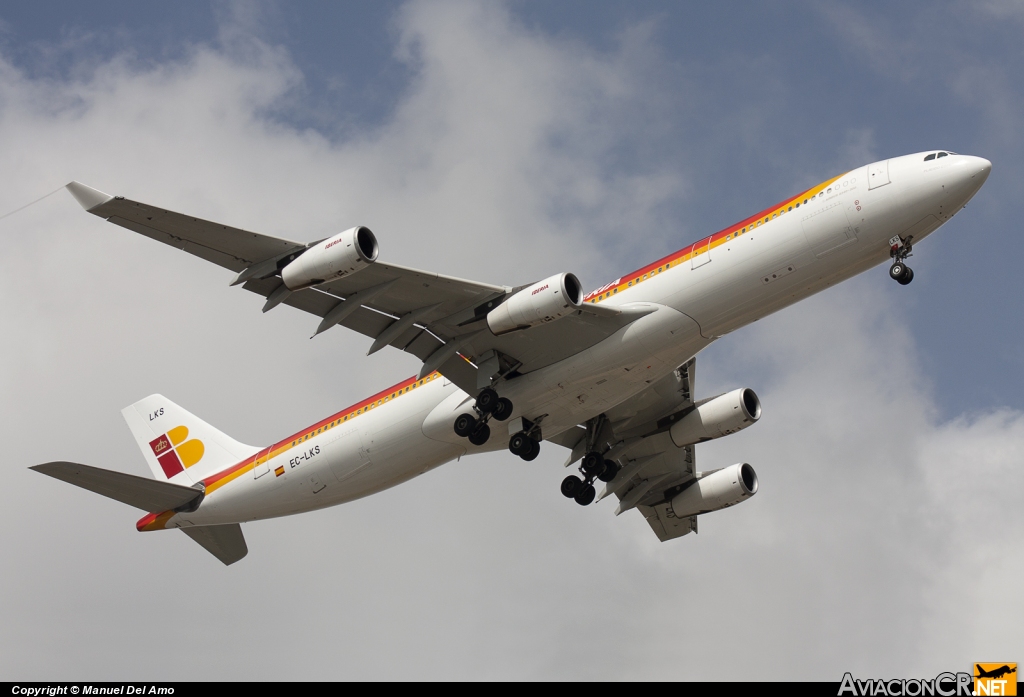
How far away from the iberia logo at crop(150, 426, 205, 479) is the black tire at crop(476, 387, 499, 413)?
41.8 feet

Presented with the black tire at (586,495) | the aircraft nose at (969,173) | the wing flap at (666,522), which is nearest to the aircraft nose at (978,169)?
the aircraft nose at (969,173)

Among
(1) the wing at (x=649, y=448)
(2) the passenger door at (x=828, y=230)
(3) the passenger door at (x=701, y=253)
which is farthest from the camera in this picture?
(1) the wing at (x=649, y=448)

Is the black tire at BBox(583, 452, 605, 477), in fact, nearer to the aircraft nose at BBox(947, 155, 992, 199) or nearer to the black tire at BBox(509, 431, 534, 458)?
the black tire at BBox(509, 431, 534, 458)

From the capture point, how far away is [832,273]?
1005 inches

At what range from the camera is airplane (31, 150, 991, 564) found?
81.0 ft

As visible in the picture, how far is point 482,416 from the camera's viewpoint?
1116 inches

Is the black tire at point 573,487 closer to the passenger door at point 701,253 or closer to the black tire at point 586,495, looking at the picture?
the black tire at point 586,495

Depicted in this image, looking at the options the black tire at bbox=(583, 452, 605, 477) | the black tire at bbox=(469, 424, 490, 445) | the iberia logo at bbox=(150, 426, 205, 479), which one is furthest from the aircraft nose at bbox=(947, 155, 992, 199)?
the iberia logo at bbox=(150, 426, 205, 479)

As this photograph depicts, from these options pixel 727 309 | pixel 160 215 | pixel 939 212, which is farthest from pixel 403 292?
pixel 939 212

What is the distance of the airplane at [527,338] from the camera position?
24.7 meters

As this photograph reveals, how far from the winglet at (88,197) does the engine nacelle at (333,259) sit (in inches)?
176

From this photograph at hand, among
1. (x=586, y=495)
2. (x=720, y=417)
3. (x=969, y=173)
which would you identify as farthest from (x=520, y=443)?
(x=969, y=173)

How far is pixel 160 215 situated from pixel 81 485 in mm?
10321

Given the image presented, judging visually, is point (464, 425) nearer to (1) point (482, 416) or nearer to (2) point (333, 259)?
(1) point (482, 416)
